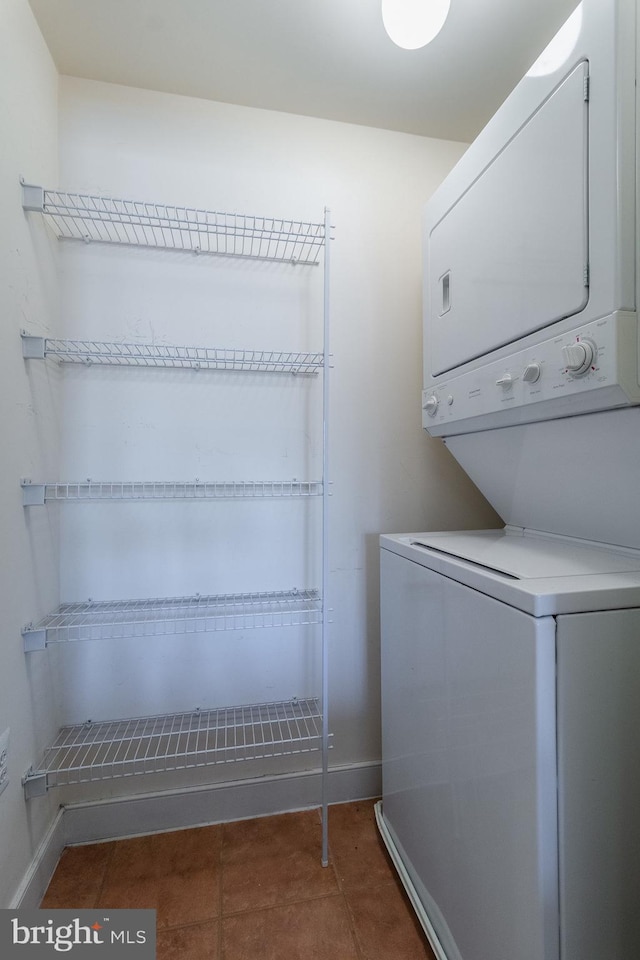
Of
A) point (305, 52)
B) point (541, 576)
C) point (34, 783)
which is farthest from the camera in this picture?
point (305, 52)

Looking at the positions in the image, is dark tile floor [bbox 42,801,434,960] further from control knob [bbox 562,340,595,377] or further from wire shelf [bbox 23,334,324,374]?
wire shelf [bbox 23,334,324,374]

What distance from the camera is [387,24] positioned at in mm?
1233

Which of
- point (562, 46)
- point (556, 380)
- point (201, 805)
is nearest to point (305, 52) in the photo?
point (562, 46)

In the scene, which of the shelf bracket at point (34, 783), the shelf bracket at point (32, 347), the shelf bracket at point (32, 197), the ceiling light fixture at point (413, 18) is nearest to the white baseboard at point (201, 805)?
the shelf bracket at point (34, 783)

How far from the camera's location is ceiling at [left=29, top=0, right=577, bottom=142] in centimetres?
138

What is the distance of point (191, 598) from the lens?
1691mm

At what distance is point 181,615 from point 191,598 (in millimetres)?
102

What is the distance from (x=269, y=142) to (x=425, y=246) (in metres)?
0.79

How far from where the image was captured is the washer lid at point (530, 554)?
950 mm

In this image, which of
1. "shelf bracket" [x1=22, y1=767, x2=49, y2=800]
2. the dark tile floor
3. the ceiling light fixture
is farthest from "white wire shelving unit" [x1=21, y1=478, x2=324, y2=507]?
the ceiling light fixture

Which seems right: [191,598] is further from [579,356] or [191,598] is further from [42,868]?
[579,356]

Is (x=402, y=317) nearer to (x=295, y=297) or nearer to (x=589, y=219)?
(x=295, y=297)

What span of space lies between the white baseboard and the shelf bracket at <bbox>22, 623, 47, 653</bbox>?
67 centimetres

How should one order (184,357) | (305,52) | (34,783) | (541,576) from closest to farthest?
(541,576), (34,783), (305,52), (184,357)
